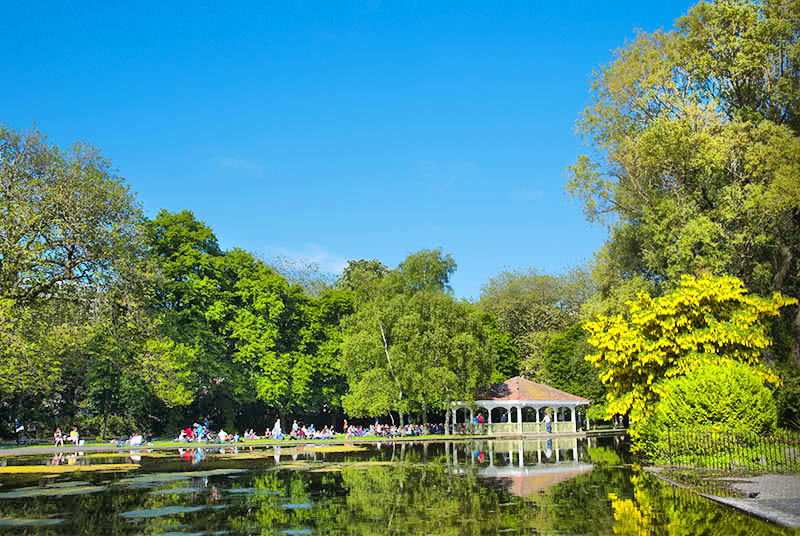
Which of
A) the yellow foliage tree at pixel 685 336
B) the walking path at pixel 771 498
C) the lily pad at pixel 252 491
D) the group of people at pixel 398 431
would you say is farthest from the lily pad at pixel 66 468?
the group of people at pixel 398 431

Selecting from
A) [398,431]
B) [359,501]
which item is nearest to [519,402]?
[398,431]

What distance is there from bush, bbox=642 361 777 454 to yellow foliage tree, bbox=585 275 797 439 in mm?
2309

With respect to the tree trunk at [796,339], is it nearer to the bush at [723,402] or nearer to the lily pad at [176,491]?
the bush at [723,402]

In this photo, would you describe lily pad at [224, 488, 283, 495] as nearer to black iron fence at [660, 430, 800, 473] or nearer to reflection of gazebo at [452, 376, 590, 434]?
black iron fence at [660, 430, 800, 473]

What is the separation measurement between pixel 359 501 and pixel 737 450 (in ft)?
42.0

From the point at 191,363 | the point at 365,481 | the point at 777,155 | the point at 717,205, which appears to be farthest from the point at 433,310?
the point at 365,481

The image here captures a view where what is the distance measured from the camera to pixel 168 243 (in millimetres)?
55156

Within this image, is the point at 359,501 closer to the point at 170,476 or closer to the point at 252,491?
the point at 252,491

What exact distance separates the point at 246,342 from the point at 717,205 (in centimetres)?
3864

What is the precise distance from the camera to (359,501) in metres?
17.4

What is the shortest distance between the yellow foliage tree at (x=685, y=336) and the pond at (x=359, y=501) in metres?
3.80

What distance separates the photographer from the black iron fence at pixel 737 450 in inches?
832

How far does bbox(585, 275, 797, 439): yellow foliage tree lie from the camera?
26.9 m

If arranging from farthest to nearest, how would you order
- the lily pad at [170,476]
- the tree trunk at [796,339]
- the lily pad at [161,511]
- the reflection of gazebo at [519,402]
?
the reflection of gazebo at [519,402], the tree trunk at [796,339], the lily pad at [170,476], the lily pad at [161,511]
